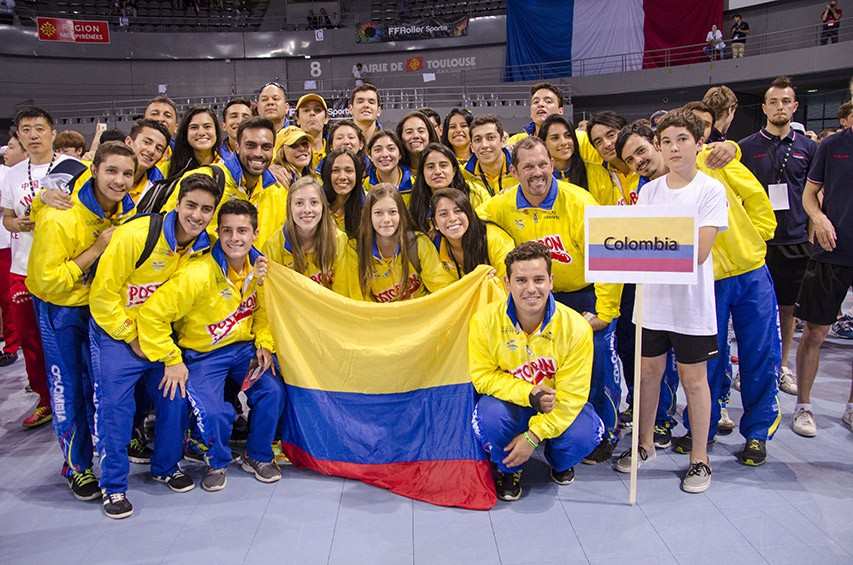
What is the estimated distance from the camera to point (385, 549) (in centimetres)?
263

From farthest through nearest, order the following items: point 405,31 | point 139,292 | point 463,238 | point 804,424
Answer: point 405,31 < point 804,424 < point 463,238 < point 139,292

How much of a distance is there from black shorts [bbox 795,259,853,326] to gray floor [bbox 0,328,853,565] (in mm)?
767

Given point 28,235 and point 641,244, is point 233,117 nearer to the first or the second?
point 28,235

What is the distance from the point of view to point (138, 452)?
12.1ft

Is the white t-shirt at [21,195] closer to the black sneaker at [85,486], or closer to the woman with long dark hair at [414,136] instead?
the black sneaker at [85,486]

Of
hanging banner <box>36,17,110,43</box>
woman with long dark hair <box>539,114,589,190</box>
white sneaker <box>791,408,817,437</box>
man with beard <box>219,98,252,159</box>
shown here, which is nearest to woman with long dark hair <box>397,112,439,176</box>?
woman with long dark hair <box>539,114,589,190</box>

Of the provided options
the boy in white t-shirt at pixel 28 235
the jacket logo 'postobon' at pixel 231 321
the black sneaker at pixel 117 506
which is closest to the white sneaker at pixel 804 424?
the jacket logo 'postobon' at pixel 231 321

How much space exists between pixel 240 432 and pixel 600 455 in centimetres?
219

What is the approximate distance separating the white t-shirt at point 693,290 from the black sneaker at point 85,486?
2.98m

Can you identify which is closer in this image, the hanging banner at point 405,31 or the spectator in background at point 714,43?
the spectator in background at point 714,43

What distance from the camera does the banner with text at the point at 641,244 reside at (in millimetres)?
2752

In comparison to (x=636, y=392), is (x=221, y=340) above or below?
above

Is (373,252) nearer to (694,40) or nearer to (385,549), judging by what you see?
(385,549)

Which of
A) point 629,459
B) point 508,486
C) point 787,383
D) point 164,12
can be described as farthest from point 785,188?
point 164,12
